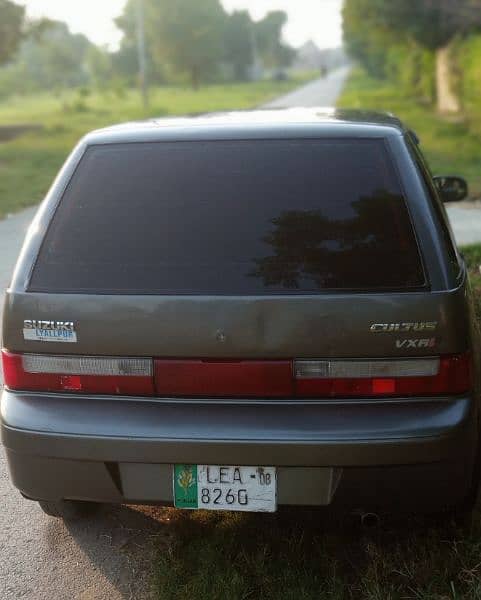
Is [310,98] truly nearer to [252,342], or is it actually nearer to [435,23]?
[435,23]

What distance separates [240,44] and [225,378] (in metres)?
92.8

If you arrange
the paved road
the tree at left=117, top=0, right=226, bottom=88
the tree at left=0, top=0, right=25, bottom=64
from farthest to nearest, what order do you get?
the tree at left=117, top=0, right=226, bottom=88 < the paved road < the tree at left=0, top=0, right=25, bottom=64

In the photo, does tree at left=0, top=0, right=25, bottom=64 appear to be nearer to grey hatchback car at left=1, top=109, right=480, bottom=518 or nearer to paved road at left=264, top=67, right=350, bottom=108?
paved road at left=264, top=67, right=350, bottom=108

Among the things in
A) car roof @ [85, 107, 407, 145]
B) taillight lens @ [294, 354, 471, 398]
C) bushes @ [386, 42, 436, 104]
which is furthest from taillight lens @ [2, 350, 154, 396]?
bushes @ [386, 42, 436, 104]

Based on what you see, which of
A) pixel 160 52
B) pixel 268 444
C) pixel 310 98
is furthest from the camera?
pixel 160 52

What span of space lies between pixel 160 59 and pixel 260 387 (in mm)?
67636

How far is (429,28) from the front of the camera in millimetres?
25344

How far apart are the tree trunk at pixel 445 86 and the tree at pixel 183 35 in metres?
40.4

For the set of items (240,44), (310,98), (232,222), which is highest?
(232,222)

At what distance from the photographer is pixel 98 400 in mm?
2707

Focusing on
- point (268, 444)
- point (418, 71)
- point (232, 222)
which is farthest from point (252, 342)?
point (418, 71)

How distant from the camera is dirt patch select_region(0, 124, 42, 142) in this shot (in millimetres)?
26203

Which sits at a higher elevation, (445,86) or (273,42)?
(445,86)

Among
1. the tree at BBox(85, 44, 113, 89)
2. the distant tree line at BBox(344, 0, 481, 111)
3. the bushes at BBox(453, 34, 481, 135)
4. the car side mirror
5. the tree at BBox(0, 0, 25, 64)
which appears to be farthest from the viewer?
the tree at BBox(85, 44, 113, 89)
